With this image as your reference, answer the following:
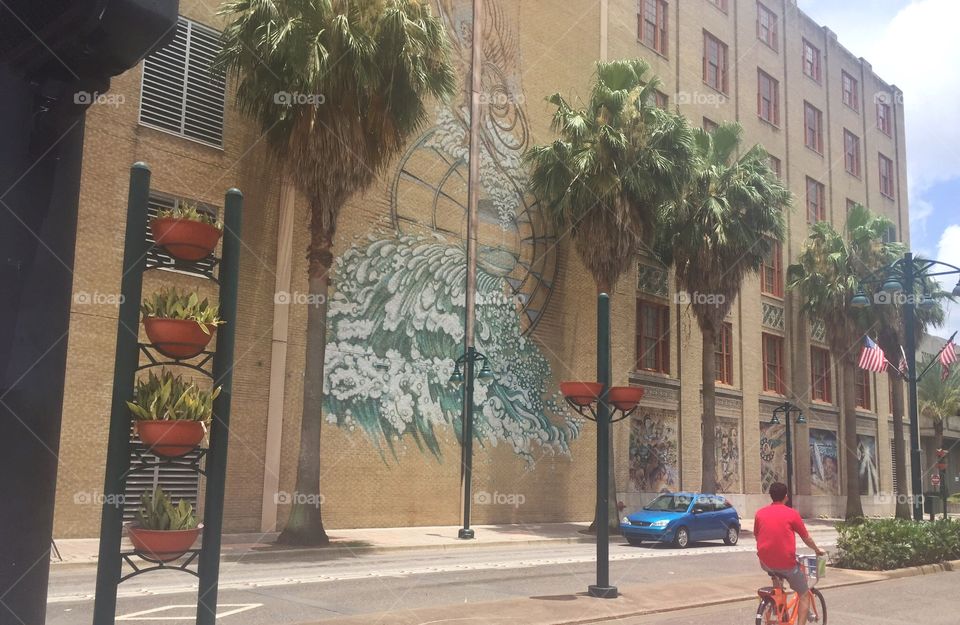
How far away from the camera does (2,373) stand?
8.48ft

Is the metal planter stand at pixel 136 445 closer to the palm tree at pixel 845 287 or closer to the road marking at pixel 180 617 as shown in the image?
the road marking at pixel 180 617

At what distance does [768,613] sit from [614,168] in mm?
19794

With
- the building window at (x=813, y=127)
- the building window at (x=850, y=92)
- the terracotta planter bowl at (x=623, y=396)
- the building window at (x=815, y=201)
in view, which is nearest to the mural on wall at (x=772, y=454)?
the building window at (x=815, y=201)

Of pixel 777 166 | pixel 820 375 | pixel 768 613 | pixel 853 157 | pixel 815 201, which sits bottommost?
pixel 768 613

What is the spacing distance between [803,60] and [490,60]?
24.3 metres

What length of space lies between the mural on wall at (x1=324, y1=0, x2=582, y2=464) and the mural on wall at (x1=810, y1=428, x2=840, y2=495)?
668 inches

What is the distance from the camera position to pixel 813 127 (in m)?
46.6

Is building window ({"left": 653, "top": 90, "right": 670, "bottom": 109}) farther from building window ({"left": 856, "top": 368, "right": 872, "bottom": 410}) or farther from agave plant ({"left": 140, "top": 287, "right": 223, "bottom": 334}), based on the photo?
agave plant ({"left": 140, "top": 287, "right": 223, "bottom": 334})

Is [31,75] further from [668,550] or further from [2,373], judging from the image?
[668,550]

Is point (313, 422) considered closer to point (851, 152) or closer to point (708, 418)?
point (708, 418)

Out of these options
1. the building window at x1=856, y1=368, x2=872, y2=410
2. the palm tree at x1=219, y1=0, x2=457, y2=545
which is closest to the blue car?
the palm tree at x1=219, y1=0, x2=457, y2=545

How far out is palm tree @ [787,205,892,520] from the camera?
38.8m

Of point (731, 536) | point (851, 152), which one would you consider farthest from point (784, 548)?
point (851, 152)

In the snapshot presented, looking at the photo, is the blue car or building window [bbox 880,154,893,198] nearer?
the blue car
